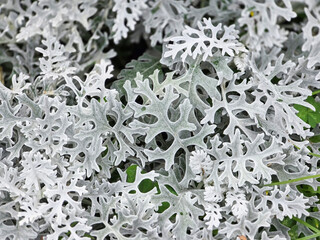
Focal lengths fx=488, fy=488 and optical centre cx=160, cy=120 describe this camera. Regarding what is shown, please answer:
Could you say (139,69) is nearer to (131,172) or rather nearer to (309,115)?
(131,172)

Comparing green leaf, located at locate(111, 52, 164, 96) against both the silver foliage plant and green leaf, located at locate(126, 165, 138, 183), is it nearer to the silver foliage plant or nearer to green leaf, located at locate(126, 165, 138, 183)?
the silver foliage plant

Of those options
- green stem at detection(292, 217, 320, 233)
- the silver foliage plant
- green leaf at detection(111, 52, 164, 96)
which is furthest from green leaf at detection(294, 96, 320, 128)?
green leaf at detection(111, 52, 164, 96)

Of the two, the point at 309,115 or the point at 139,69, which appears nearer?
the point at 309,115

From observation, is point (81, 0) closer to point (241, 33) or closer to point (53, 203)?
point (241, 33)

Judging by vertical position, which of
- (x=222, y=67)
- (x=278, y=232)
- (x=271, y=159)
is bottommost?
(x=278, y=232)

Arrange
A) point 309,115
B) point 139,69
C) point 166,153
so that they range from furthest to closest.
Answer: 1. point 139,69
2. point 309,115
3. point 166,153

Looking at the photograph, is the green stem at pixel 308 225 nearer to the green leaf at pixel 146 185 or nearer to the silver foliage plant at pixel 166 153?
the silver foliage plant at pixel 166 153

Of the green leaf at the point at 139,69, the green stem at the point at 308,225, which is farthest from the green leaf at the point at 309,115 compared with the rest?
the green leaf at the point at 139,69

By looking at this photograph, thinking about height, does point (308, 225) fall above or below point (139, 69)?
below

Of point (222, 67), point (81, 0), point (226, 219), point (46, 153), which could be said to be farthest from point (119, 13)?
point (226, 219)

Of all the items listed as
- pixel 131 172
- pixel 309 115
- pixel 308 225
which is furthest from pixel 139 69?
pixel 308 225

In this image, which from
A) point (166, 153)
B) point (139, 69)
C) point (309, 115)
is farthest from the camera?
point (139, 69)
